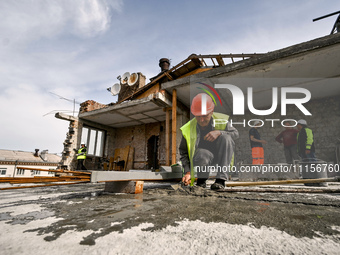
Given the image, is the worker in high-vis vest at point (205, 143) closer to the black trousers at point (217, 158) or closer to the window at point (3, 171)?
the black trousers at point (217, 158)

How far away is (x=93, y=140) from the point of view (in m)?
10.9

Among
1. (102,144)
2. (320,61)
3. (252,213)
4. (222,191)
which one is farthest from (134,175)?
(102,144)

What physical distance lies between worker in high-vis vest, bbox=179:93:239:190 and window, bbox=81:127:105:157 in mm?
9043

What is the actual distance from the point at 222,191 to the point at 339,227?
1625 mm

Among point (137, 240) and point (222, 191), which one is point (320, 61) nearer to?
point (222, 191)

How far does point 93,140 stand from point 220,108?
784cm

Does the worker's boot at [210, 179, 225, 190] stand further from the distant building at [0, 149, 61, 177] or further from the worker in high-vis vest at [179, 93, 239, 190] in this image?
the distant building at [0, 149, 61, 177]

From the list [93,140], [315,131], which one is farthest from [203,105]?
[93,140]

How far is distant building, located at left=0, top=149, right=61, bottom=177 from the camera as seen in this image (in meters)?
29.7

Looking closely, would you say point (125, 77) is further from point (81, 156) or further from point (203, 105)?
point (203, 105)

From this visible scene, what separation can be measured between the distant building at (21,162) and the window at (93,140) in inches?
905

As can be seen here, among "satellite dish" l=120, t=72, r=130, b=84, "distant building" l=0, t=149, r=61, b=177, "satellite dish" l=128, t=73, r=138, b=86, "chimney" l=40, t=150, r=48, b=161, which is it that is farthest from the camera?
"chimney" l=40, t=150, r=48, b=161

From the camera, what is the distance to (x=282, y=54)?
482cm

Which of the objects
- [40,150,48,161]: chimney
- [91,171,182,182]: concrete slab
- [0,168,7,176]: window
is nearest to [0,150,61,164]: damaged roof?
[40,150,48,161]: chimney
